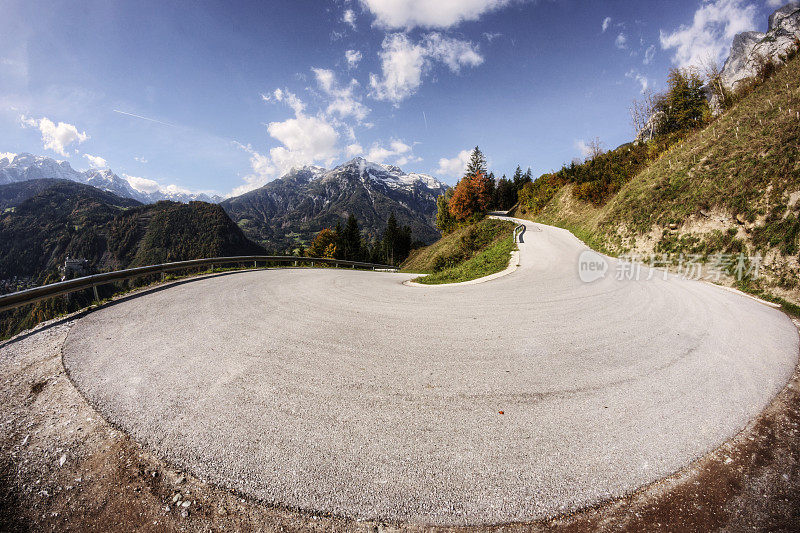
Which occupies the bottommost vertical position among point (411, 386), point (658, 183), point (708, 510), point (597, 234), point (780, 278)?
point (708, 510)

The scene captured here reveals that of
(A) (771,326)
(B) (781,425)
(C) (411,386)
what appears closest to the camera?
(B) (781,425)

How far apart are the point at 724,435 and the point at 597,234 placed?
21119 millimetres

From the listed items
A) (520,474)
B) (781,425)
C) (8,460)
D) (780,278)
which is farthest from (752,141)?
(8,460)

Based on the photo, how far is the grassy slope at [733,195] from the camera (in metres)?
10.5

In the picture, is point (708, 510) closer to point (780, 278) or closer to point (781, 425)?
point (781, 425)

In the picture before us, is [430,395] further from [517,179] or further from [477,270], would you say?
[517,179]

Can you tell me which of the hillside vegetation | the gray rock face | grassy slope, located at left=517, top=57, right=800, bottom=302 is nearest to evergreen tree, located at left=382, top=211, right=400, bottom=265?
grassy slope, located at left=517, top=57, right=800, bottom=302

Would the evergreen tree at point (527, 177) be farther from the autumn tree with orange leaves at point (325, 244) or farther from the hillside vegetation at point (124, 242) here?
the hillside vegetation at point (124, 242)

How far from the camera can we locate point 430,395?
374cm

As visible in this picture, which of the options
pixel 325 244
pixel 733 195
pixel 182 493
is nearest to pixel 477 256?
pixel 733 195

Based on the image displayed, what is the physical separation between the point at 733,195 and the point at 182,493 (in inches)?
814

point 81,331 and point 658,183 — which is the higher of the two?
point 658,183

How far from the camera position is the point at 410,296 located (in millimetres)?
9094

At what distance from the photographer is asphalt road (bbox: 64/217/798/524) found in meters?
2.57
